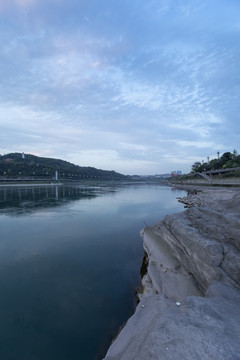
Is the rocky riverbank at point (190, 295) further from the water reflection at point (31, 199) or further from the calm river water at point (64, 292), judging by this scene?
the water reflection at point (31, 199)

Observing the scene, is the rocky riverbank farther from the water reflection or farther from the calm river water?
the water reflection

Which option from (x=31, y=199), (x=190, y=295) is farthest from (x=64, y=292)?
(x=31, y=199)

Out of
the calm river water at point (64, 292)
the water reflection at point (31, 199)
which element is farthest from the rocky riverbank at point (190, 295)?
the water reflection at point (31, 199)

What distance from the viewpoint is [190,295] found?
16.3 ft

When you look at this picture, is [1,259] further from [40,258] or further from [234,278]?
[234,278]

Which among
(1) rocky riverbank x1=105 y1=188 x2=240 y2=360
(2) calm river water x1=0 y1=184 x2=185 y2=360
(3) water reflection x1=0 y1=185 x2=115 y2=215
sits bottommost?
(2) calm river water x1=0 y1=184 x2=185 y2=360

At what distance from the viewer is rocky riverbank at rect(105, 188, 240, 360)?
2.38 meters

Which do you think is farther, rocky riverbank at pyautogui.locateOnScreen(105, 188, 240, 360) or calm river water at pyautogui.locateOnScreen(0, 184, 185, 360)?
calm river water at pyautogui.locateOnScreen(0, 184, 185, 360)

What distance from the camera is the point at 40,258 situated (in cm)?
1131

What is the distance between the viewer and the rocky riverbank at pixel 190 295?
2.38 meters

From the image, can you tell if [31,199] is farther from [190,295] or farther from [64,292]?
[190,295]

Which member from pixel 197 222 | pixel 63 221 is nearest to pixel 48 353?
pixel 197 222

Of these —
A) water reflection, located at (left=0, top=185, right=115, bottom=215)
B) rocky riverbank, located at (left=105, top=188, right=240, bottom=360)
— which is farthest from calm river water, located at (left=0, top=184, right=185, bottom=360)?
water reflection, located at (left=0, top=185, right=115, bottom=215)

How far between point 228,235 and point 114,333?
213 inches
